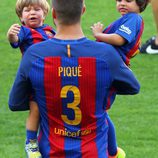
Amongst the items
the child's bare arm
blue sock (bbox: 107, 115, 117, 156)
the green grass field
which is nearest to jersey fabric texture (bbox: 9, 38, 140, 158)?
the child's bare arm

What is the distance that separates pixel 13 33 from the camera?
539 cm

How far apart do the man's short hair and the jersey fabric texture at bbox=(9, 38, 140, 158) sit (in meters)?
0.14

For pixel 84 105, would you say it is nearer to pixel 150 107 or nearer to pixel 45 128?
pixel 45 128

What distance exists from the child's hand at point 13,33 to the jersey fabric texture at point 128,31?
0.69 meters

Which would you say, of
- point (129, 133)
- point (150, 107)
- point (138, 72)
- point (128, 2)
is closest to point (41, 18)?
point (128, 2)

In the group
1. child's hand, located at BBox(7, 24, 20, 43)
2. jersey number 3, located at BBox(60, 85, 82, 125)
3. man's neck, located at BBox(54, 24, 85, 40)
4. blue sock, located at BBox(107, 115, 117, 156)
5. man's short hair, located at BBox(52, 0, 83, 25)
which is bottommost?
blue sock, located at BBox(107, 115, 117, 156)

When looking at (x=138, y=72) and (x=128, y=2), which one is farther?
(x=138, y=72)

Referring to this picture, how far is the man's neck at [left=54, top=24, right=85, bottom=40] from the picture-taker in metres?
4.66

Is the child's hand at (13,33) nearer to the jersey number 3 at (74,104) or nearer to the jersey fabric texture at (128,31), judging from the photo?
the jersey fabric texture at (128,31)

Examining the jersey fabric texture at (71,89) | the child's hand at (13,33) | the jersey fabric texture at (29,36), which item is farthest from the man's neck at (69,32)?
the jersey fabric texture at (29,36)

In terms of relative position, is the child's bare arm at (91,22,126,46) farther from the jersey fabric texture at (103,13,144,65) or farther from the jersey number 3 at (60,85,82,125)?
the jersey number 3 at (60,85,82,125)

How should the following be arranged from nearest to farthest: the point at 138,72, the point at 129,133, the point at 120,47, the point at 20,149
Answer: the point at 120,47, the point at 20,149, the point at 129,133, the point at 138,72

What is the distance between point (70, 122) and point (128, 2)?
1.42 metres

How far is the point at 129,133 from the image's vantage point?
827 cm
